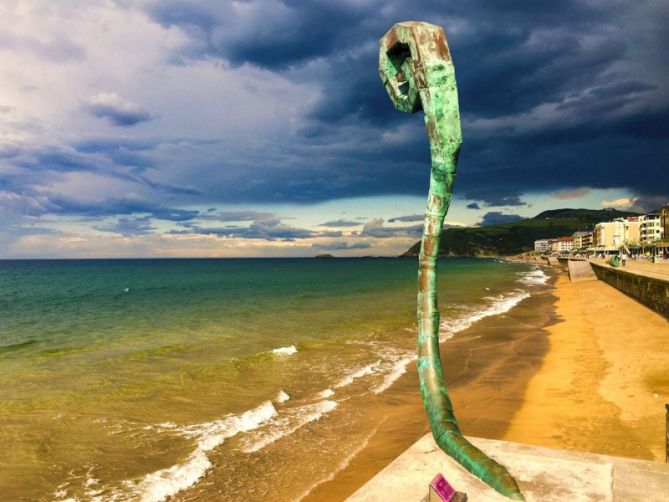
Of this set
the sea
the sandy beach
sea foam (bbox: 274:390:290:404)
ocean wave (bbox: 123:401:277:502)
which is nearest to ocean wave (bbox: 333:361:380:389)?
the sea

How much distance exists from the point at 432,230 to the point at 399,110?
1.60 meters

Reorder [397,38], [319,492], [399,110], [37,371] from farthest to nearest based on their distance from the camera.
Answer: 1. [37,371]
2. [319,492]
3. [399,110]
4. [397,38]

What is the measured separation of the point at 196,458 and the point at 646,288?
26.0 m

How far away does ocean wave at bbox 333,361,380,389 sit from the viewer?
45.0 feet

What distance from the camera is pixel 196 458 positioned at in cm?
878

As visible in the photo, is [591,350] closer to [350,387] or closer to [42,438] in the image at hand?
[350,387]

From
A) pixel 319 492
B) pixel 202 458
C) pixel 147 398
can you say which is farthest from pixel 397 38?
pixel 147 398

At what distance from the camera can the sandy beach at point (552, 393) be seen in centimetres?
867

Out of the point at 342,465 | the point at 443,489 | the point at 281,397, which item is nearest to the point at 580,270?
the point at 281,397

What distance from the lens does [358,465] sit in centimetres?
831

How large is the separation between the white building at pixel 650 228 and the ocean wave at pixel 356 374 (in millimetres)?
120459

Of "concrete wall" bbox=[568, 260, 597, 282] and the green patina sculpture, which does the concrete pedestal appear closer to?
the green patina sculpture

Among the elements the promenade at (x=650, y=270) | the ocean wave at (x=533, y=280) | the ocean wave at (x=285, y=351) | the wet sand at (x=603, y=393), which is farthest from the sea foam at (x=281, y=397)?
the ocean wave at (x=533, y=280)

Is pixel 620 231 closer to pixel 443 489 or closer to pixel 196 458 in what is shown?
pixel 196 458
